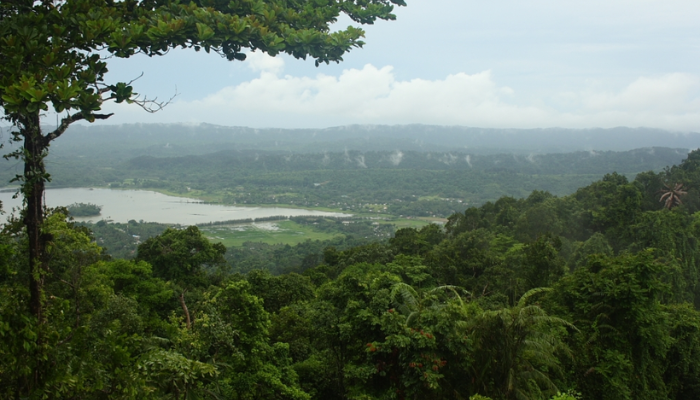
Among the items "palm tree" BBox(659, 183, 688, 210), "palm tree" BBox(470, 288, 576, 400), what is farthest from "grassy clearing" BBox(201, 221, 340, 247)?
"palm tree" BBox(470, 288, 576, 400)

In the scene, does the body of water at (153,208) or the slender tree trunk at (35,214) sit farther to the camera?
the body of water at (153,208)

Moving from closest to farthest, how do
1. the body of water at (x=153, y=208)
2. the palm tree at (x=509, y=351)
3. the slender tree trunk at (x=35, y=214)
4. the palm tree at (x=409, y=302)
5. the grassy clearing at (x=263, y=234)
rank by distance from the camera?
the slender tree trunk at (x=35, y=214), the palm tree at (x=509, y=351), the palm tree at (x=409, y=302), the grassy clearing at (x=263, y=234), the body of water at (x=153, y=208)

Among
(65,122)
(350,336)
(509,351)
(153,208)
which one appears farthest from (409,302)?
(153,208)

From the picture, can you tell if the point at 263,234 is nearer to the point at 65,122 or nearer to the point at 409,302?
the point at 409,302

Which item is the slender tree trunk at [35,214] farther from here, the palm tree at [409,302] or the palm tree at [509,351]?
the palm tree at [509,351]

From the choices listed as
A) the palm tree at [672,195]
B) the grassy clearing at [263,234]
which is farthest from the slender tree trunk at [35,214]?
the grassy clearing at [263,234]

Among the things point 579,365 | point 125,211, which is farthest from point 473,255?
point 125,211
